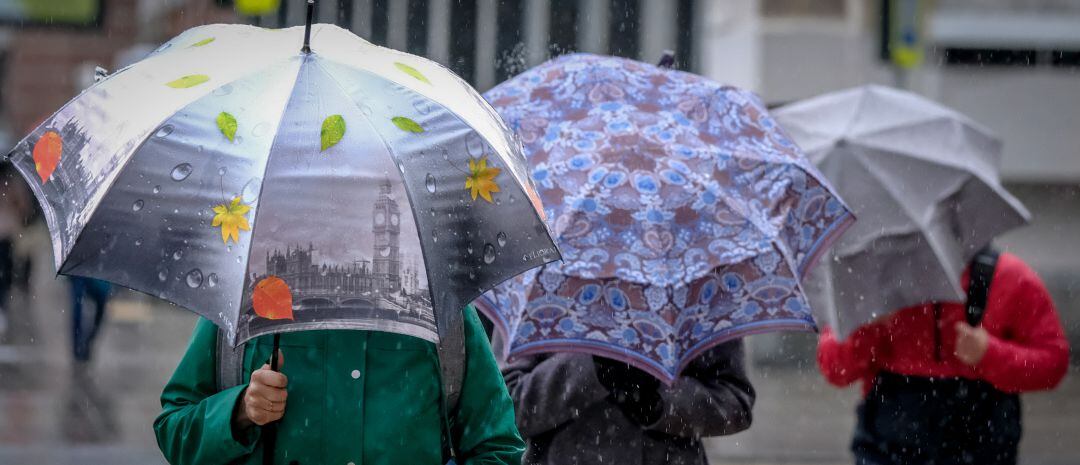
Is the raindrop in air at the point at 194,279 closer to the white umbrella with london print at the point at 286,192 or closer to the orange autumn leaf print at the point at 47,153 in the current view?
the white umbrella with london print at the point at 286,192

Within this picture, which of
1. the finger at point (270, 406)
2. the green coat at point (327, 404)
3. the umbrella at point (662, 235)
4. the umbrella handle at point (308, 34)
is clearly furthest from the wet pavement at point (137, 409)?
the umbrella handle at point (308, 34)

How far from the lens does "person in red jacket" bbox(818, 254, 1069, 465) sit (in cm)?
473

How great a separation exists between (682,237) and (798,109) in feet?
5.30

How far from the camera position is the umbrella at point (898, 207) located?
4.64m

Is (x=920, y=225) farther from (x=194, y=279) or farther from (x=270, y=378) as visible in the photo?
(x=194, y=279)

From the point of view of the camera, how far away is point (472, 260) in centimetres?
277

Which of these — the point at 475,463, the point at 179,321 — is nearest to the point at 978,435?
the point at 475,463

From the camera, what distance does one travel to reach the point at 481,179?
279 cm

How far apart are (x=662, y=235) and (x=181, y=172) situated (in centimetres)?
134

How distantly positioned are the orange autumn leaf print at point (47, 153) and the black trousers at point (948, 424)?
297 cm

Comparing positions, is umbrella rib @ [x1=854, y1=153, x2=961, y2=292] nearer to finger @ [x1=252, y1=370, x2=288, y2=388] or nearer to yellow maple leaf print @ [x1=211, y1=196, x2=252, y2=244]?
finger @ [x1=252, y1=370, x2=288, y2=388]

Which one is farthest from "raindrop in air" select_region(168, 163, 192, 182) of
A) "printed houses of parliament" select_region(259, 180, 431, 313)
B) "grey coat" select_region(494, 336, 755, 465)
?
"grey coat" select_region(494, 336, 755, 465)

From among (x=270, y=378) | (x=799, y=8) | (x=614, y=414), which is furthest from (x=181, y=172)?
(x=799, y=8)

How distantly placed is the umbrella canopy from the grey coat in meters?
0.95
